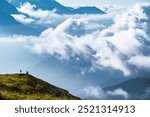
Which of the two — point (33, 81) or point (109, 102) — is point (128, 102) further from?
point (33, 81)

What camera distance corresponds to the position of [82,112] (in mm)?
27688

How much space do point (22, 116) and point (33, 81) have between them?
274 feet

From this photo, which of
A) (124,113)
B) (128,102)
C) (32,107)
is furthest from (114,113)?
(32,107)

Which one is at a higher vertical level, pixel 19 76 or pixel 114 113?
pixel 19 76

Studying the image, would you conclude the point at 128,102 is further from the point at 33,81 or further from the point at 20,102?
the point at 33,81

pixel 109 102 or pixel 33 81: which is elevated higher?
pixel 33 81

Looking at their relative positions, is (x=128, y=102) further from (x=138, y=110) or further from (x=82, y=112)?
(x=82, y=112)

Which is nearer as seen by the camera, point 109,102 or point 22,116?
point 22,116

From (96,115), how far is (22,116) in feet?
13.9

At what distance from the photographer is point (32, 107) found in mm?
28781

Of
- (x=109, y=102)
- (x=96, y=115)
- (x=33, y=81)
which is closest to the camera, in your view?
(x=96, y=115)

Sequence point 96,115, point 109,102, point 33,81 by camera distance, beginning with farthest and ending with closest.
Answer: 1. point 33,81
2. point 109,102
3. point 96,115

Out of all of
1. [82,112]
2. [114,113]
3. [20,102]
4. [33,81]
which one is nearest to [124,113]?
[114,113]

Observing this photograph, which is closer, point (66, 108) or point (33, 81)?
point (66, 108)
